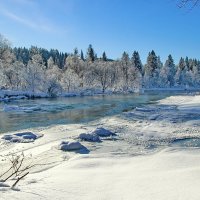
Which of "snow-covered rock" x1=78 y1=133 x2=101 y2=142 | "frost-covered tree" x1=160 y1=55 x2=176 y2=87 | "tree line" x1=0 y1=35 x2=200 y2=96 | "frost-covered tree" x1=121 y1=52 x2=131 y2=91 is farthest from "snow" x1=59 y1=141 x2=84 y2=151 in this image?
"frost-covered tree" x1=160 y1=55 x2=176 y2=87

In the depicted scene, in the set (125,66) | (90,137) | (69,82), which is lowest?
(90,137)

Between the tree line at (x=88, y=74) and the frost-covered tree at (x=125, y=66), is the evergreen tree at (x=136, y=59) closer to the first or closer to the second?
the tree line at (x=88, y=74)

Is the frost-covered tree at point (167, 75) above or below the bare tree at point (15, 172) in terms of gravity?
above

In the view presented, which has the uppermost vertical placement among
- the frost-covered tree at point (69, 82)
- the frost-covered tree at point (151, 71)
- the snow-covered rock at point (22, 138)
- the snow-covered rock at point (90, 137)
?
the frost-covered tree at point (151, 71)

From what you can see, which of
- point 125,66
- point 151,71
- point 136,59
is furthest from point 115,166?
point 151,71

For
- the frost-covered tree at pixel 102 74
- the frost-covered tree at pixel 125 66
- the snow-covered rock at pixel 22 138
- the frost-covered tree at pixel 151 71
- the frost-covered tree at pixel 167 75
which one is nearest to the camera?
the snow-covered rock at pixel 22 138

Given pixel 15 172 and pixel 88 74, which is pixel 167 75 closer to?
pixel 88 74

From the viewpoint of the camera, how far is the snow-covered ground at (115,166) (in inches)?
243

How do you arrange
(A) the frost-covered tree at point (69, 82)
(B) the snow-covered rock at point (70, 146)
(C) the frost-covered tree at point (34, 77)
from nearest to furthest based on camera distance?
(B) the snow-covered rock at point (70, 146) → (C) the frost-covered tree at point (34, 77) → (A) the frost-covered tree at point (69, 82)

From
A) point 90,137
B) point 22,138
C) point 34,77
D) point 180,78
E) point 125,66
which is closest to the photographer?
point 90,137

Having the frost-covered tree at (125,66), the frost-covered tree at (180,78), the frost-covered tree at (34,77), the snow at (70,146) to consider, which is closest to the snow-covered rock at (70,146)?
the snow at (70,146)

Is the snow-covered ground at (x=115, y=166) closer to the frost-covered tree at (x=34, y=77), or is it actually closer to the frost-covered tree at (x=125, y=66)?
the frost-covered tree at (x=34, y=77)

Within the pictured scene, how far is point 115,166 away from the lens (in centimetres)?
1000

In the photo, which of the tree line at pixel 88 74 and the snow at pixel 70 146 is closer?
the snow at pixel 70 146
